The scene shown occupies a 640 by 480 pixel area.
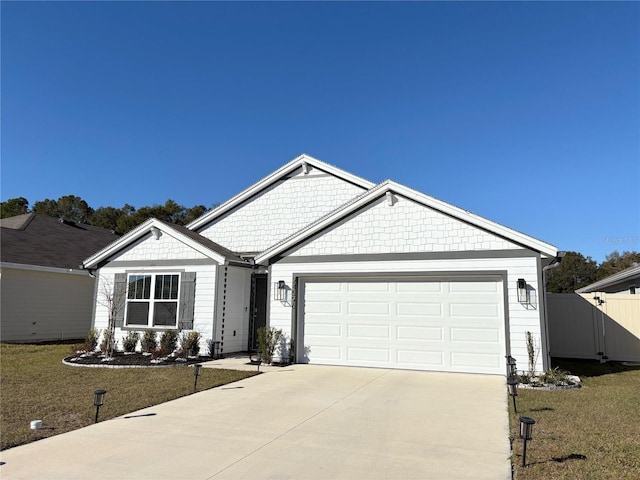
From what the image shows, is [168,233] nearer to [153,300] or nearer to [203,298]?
[153,300]

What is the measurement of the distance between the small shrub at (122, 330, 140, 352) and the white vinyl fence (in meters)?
13.5

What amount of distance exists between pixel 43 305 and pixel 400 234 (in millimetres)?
15103

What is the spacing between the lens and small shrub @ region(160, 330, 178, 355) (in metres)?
12.9

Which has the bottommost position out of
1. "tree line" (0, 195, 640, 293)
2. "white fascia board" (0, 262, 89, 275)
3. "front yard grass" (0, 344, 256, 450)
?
"front yard grass" (0, 344, 256, 450)

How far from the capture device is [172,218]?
145 ft

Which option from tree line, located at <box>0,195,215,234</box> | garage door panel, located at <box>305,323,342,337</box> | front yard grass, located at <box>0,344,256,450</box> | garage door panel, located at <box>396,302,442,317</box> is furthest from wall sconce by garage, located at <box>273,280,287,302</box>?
tree line, located at <box>0,195,215,234</box>

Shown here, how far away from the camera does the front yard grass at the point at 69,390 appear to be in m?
6.08

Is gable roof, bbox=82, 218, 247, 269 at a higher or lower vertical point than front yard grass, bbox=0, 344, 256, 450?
higher

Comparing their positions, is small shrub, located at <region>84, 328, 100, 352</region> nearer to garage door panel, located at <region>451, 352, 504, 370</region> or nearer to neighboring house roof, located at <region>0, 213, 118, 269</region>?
neighboring house roof, located at <region>0, 213, 118, 269</region>

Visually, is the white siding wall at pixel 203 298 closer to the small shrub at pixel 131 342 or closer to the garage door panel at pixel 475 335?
the small shrub at pixel 131 342

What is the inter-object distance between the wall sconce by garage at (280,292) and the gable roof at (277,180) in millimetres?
5449

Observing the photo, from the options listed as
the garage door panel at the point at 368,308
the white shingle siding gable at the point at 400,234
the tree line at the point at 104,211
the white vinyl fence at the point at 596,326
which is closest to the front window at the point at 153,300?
the white shingle siding gable at the point at 400,234

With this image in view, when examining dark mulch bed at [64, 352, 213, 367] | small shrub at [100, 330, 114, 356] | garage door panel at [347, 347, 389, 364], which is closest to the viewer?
garage door panel at [347, 347, 389, 364]

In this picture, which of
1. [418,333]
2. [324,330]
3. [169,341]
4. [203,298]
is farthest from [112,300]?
[418,333]
